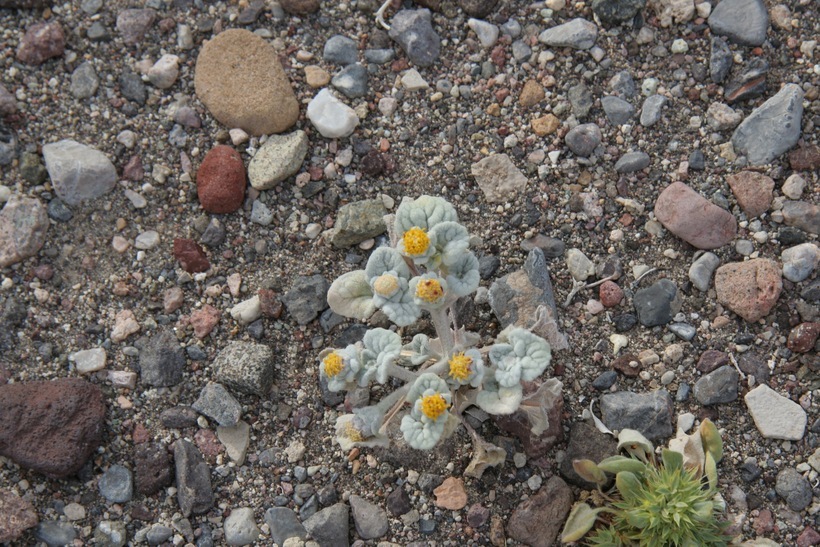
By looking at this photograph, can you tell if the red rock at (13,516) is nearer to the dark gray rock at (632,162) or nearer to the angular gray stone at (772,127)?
the dark gray rock at (632,162)

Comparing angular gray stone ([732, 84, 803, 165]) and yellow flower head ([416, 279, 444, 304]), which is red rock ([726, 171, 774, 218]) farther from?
yellow flower head ([416, 279, 444, 304])

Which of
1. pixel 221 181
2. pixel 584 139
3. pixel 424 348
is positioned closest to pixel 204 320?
pixel 221 181

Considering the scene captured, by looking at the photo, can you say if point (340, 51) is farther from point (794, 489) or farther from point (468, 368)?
point (794, 489)

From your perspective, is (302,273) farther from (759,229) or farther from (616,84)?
(759,229)

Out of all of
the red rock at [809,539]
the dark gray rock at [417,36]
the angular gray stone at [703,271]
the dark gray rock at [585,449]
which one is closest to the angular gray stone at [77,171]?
the dark gray rock at [417,36]

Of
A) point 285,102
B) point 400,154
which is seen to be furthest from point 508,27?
point 285,102

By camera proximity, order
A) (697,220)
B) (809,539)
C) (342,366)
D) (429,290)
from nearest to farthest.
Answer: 1. (429,290)
2. (342,366)
3. (809,539)
4. (697,220)
